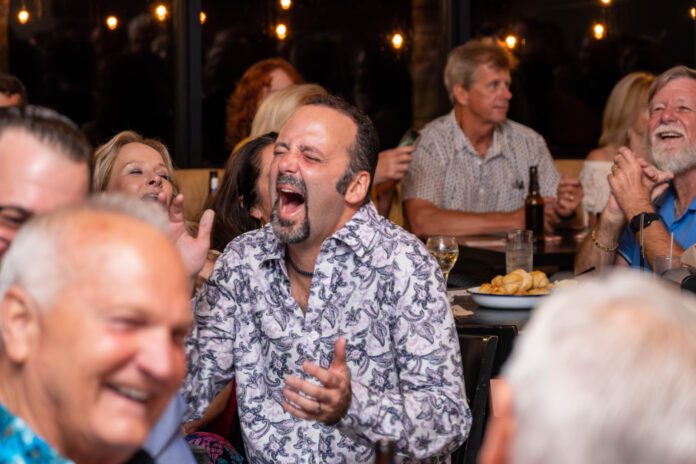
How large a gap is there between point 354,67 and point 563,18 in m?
1.69

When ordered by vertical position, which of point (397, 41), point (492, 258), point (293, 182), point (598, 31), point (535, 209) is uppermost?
point (598, 31)

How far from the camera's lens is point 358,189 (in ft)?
7.23

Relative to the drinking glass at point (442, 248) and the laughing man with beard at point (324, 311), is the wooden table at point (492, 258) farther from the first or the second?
the laughing man with beard at point (324, 311)

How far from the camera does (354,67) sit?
6090 mm

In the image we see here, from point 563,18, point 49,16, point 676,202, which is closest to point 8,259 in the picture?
point 676,202

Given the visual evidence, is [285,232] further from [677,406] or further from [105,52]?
[105,52]

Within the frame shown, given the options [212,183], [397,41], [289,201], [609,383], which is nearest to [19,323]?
[609,383]

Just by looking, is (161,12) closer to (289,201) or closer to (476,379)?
(289,201)

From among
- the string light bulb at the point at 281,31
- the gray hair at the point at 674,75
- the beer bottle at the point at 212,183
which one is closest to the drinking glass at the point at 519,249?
the gray hair at the point at 674,75

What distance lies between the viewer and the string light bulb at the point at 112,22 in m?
5.42

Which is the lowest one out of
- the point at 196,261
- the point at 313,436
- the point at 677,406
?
the point at 313,436

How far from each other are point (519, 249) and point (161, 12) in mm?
3299

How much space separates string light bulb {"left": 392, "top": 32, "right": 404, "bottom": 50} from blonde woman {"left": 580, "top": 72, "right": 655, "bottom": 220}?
1.51 m

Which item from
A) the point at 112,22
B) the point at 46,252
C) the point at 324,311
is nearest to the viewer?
the point at 46,252
